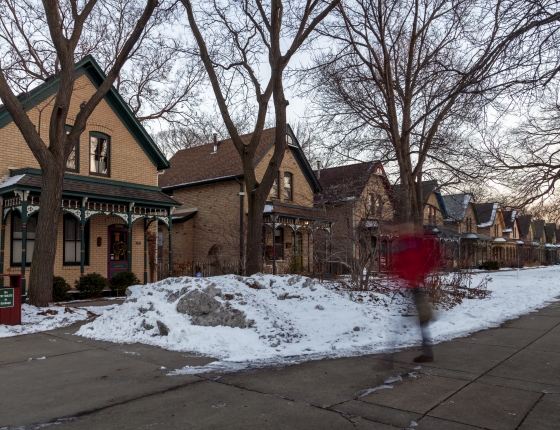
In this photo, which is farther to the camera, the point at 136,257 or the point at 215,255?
the point at 215,255

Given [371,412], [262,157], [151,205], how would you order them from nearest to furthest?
[371,412]
[151,205]
[262,157]

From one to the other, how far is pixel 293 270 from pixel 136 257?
25.5 ft

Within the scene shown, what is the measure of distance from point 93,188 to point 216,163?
10.9 m

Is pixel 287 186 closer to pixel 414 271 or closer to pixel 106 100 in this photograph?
pixel 106 100

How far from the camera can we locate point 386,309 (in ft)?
37.1

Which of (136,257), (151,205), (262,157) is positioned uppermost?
(262,157)

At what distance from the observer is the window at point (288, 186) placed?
2797 cm

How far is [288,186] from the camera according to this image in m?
28.3

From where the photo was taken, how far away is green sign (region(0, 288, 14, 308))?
9773mm

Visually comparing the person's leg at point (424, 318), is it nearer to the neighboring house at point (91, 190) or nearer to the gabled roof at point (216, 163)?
the neighboring house at point (91, 190)

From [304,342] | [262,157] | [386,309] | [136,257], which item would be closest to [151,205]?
[136,257]

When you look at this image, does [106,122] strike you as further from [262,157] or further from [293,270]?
[293,270]

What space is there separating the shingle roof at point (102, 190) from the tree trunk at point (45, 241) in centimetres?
231

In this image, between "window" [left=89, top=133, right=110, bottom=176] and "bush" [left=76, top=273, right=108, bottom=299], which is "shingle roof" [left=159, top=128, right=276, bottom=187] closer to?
"window" [left=89, top=133, right=110, bottom=176]
